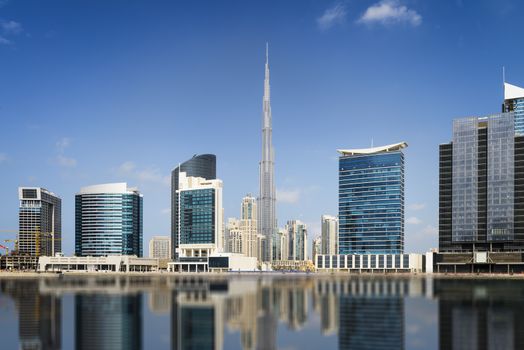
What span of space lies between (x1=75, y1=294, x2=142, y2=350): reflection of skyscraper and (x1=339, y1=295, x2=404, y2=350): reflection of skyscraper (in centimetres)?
1798

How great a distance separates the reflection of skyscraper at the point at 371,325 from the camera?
153 feet

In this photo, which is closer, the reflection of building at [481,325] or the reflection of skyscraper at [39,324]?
the reflection of building at [481,325]

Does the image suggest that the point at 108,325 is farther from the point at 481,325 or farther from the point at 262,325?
the point at 481,325

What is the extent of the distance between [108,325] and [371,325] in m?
26.0

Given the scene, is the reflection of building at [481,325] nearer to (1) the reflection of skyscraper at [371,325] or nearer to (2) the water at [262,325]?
(2) the water at [262,325]

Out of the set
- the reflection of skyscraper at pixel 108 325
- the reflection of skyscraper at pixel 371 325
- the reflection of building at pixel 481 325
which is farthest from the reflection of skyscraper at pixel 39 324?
the reflection of building at pixel 481 325

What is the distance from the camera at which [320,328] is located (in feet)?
180

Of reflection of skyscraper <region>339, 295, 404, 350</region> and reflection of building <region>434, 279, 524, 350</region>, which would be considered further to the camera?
reflection of skyscraper <region>339, 295, 404, 350</region>

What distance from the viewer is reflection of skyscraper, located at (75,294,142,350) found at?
46812 millimetres

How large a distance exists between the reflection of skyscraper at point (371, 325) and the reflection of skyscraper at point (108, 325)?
1798 centimetres

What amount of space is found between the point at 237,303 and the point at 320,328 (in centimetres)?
2694

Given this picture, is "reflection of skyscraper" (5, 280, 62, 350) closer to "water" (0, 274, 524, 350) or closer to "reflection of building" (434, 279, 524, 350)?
"water" (0, 274, 524, 350)

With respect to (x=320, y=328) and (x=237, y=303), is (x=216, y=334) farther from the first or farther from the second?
(x=237, y=303)

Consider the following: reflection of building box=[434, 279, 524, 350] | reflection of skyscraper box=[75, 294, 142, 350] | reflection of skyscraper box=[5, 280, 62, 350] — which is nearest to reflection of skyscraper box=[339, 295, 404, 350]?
→ reflection of building box=[434, 279, 524, 350]
